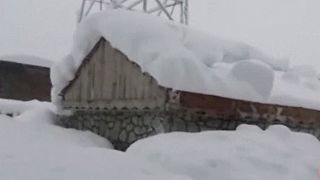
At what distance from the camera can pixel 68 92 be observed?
9875 millimetres

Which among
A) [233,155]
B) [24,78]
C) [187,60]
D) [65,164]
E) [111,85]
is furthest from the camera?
[24,78]

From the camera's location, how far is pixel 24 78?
20328mm

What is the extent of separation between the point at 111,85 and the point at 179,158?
361 centimetres

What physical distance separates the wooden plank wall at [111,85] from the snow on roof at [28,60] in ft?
36.1

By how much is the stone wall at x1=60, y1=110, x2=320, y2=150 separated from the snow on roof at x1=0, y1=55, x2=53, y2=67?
11.6 metres

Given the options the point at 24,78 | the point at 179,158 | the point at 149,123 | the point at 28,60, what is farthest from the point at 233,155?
the point at 28,60

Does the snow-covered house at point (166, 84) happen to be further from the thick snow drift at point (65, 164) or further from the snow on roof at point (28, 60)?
the snow on roof at point (28, 60)

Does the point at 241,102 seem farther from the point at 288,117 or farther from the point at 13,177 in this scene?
the point at 13,177

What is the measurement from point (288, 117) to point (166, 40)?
7.57 ft

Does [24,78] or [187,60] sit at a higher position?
[187,60]

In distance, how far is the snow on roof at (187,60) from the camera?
7125 millimetres

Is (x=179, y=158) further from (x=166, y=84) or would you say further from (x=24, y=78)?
(x=24, y=78)

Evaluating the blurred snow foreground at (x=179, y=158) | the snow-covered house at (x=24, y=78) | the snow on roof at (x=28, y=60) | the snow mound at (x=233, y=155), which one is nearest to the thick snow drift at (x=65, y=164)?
the blurred snow foreground at (x=179, y=158)

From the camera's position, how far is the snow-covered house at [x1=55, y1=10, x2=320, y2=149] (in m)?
7.18
